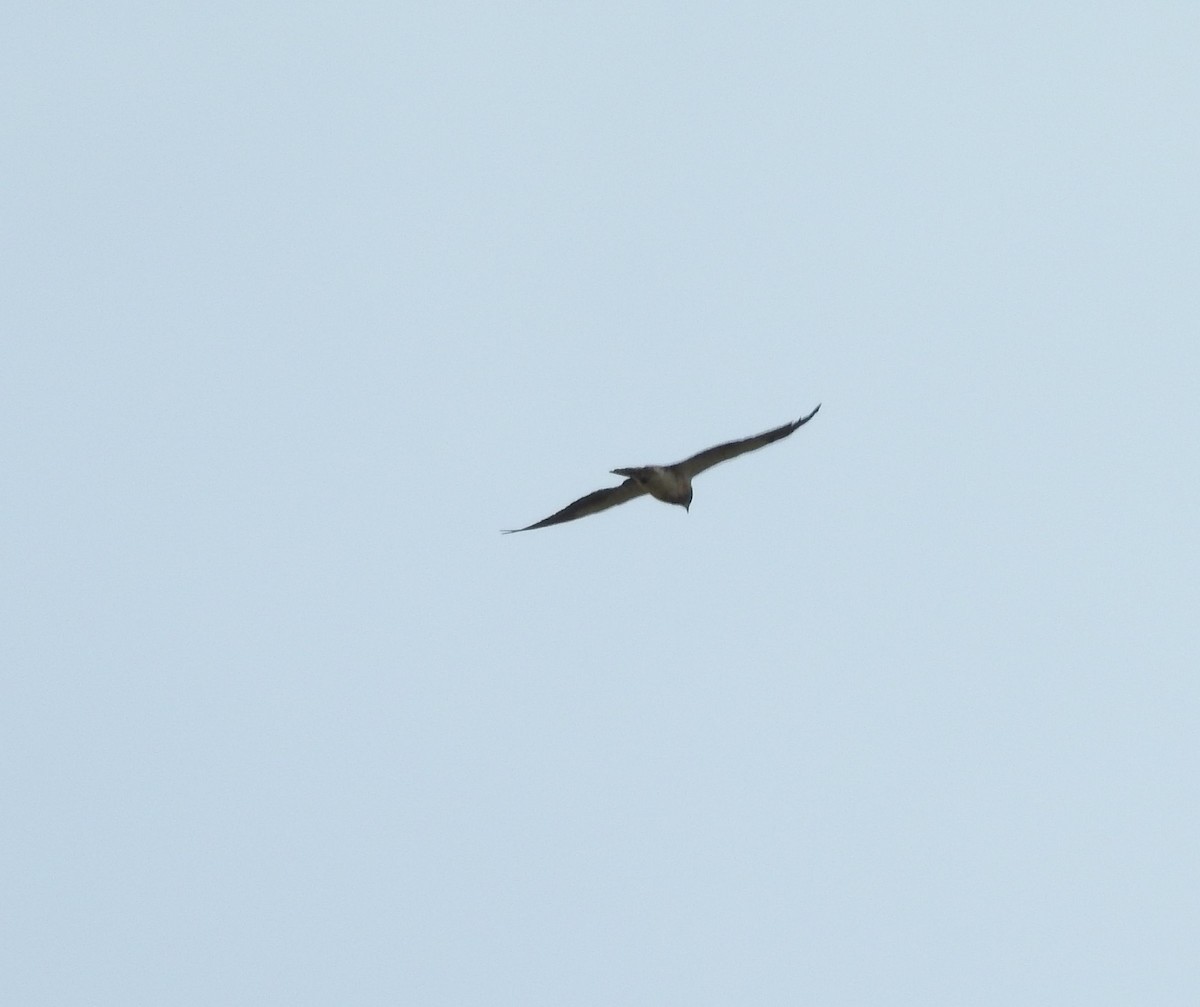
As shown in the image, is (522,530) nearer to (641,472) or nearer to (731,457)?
(641,472)

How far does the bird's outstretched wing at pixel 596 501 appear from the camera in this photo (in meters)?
31.4

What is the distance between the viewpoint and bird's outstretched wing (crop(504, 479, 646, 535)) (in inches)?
1237

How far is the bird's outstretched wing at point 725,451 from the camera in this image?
30.6m

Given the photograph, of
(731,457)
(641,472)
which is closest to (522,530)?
(641,472)

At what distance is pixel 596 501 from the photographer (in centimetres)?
3167

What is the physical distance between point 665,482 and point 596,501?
1388mm

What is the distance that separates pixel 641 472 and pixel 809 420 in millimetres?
2968

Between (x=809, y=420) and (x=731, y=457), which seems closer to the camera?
(x=809, y=420)

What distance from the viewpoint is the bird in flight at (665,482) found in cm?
3073

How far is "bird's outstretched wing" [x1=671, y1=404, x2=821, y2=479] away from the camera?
3064cm

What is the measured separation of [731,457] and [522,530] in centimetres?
420

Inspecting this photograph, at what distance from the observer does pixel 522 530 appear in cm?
2989

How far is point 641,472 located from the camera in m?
30.4

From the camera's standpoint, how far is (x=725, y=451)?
31375mm
